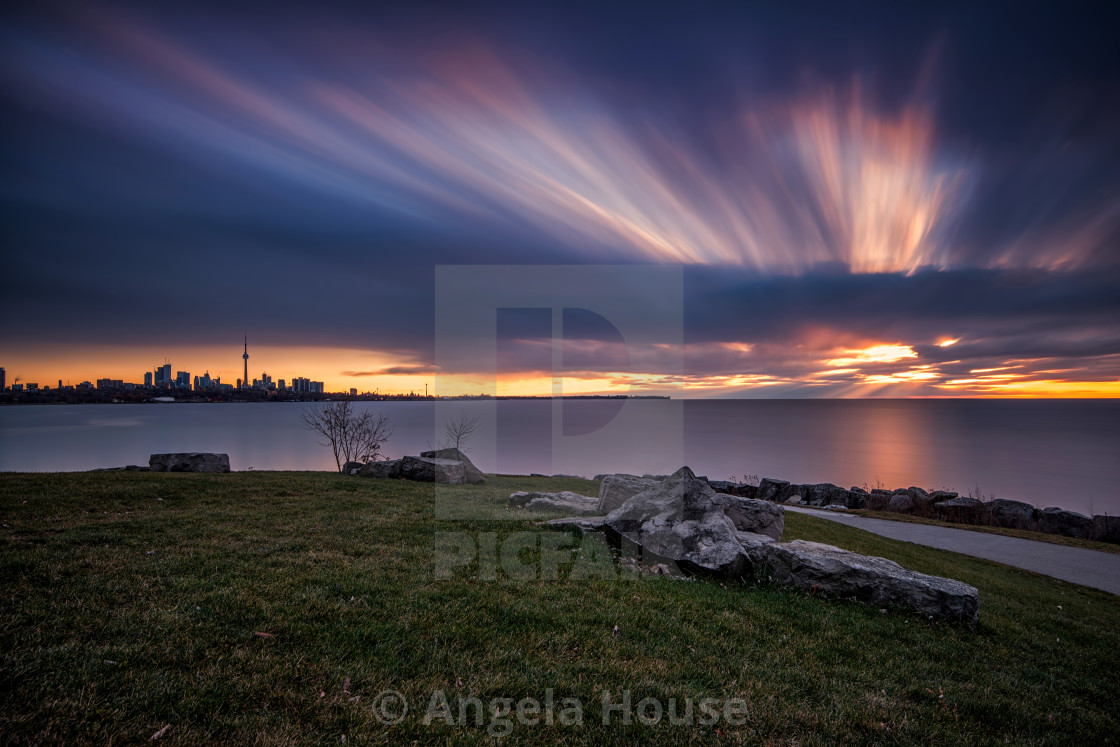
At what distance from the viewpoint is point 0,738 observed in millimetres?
2949

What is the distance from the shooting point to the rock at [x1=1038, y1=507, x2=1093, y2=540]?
2166cm

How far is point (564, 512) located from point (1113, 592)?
50.8 feet

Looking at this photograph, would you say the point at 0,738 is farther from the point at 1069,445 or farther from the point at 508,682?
the point at 1069,445

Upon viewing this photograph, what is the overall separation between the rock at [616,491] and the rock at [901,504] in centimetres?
2267

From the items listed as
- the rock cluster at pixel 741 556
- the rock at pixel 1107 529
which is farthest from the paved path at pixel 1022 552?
the rock cluster at pixel 741 556

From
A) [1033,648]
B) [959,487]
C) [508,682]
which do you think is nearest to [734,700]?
[508,682]

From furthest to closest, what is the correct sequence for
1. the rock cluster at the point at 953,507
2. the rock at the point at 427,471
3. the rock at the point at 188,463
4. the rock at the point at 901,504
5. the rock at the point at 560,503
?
the rock at the point at 901,504, the rock cluster at the point at 953,507, the rock at the point at 427,471, the rock at the point at 188,463, the rock at the point at 560,503

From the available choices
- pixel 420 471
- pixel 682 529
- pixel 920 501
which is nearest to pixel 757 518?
pixel 682 529

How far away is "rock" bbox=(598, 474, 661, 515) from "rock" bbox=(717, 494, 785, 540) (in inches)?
89.8

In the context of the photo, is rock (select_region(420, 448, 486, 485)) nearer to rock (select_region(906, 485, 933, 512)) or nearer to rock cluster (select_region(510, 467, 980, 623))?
rock cluster (select_region(510, 467, 980, 623))

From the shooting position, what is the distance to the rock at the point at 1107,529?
67.6 feet

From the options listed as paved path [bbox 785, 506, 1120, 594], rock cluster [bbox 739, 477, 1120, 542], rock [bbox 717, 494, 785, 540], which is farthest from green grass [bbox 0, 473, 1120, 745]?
rock cluster [bbox 739, 477, 1120, 542]

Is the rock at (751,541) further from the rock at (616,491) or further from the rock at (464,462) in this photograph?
the rock at (464,462)

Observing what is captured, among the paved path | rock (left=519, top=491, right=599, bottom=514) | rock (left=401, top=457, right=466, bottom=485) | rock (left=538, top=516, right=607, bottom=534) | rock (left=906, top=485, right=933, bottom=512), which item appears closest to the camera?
rock (left=538, top=516, right=607, bottom=534)
